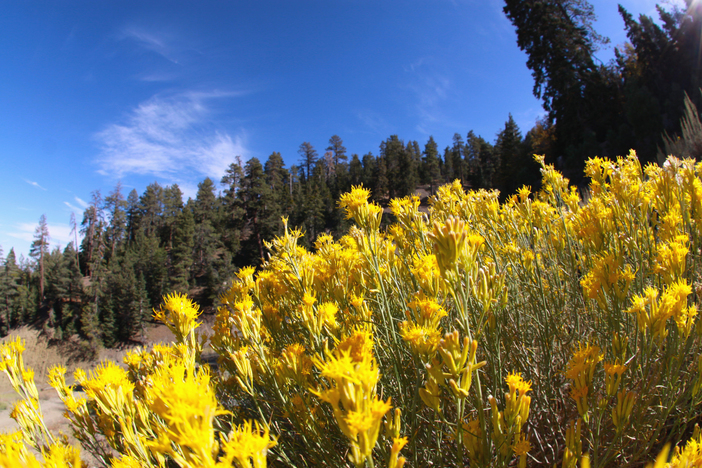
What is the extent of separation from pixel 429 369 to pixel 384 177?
55279mm

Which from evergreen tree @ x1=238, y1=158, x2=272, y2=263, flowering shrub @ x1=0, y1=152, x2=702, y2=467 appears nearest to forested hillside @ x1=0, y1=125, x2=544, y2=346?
evergreen tree @ x1=238, y1=158, x2=272, y2=263

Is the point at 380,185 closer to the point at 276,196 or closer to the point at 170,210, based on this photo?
the point at 276,196

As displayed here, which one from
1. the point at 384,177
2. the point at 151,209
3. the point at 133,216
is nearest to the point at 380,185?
the point at 384,177

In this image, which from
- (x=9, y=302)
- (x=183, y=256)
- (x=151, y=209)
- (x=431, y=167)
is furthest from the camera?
(x=151, y=209)

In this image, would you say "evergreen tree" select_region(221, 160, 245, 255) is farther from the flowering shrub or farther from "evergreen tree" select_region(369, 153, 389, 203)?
the flowering shrub

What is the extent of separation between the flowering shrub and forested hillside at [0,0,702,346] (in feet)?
3.93

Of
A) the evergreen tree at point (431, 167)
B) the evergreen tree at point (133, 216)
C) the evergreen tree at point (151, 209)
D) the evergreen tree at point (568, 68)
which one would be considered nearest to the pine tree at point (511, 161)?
the evergreen tree at point (568, 68)

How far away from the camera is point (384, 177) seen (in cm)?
5509

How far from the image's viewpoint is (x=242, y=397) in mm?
2400

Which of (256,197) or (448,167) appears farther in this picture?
(448,167)

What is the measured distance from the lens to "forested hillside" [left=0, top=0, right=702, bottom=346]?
79.3 ft

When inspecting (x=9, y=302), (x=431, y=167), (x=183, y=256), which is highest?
(x=431, y=167)

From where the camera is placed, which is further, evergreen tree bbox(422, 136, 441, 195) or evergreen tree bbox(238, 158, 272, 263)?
evergreen tree bbox(422, 136, 441, 195)

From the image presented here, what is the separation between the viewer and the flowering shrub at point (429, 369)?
1.08 metres
